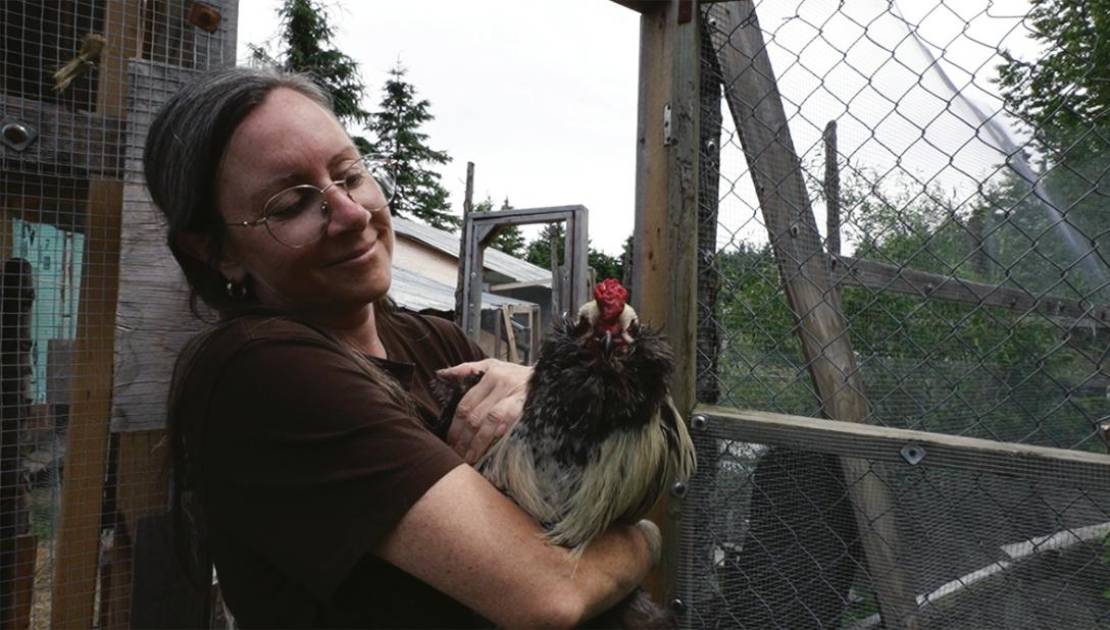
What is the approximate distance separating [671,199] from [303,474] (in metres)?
1.09

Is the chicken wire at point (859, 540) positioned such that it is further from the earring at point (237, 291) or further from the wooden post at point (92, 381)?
the wooden post at point (92, 381)

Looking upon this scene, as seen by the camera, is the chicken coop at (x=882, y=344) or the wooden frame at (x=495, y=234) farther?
the wooden frame at (x=495, y=234)

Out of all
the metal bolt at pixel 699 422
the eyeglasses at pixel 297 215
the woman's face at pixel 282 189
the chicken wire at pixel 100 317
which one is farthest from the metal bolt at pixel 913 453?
the chicken wire at pixel 100 317

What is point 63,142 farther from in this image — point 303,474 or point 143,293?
point 303,474

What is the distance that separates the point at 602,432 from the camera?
5.03ft

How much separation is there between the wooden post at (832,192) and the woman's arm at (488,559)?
96cm

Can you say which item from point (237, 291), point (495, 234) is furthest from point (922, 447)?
point (495, 234)

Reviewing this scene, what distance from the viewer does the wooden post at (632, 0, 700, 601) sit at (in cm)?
163

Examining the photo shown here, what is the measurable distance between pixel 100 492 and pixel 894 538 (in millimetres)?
2069

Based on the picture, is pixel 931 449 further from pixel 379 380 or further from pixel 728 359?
pixel 379 380

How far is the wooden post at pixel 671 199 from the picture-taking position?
1.63m

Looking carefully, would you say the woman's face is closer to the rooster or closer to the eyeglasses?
the eyeglasses

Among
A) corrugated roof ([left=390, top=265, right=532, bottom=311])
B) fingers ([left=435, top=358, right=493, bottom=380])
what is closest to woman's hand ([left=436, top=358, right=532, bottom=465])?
fingers ([left=435, top=358, right=493, bottom=380])

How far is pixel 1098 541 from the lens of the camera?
4.00 feet
